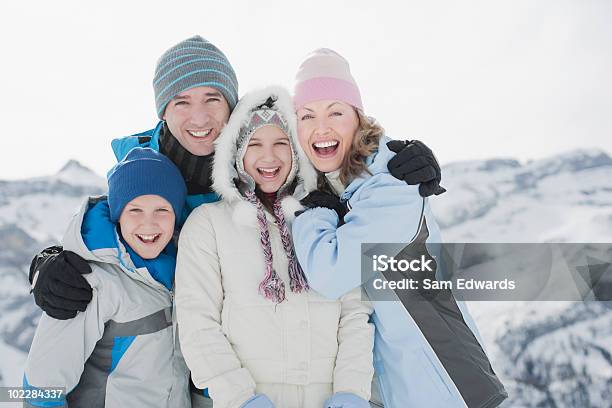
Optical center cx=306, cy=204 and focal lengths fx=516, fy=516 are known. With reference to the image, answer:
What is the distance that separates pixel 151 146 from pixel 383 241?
4.42ft

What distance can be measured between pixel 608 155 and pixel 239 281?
400 inches

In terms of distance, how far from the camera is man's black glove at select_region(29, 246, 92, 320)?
196 centimetres

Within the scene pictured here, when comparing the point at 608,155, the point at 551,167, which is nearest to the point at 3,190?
the point at 551,167

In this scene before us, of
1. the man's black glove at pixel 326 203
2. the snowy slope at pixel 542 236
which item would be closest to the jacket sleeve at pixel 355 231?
the man's black glove at pixel 326 203

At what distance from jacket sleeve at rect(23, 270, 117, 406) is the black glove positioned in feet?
4.23

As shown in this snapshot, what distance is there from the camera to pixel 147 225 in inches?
86.0

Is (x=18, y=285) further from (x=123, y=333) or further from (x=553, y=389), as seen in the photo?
(x=553, y=389)

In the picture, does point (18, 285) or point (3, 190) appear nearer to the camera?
point (18, 285)

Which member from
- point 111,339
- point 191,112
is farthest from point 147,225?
point 191,112

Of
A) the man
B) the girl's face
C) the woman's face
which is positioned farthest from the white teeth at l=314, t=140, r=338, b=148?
the man

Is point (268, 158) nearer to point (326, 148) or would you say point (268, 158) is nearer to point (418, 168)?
point (326, 148)

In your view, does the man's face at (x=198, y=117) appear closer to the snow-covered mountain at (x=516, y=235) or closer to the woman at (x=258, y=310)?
the woman at (x=258, y=310)

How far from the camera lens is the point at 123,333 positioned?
83.1 inches

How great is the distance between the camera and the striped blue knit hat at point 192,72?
8.81 feet
